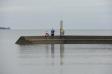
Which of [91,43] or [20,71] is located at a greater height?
[20,71]

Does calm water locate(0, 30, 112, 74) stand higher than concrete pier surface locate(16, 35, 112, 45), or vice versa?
calm water locate(0, 30, 112, 74)

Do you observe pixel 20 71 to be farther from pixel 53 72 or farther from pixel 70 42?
pixel 70 42

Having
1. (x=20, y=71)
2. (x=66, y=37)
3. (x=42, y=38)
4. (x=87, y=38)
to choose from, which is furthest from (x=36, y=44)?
(x=20, y=71)

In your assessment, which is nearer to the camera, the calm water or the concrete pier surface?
the calm water

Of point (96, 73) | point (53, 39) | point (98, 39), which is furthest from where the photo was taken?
point (98, 39)

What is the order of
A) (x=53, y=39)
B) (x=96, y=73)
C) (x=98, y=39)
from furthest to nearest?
(x=98, y=39) → (x=53, y=39) → (x=96, y=73)

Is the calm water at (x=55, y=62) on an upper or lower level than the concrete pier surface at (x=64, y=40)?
upper

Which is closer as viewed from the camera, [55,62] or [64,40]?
[55,62]

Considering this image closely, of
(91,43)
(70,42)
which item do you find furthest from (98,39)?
(70,42)

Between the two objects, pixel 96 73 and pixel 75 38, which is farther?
pixel 75 38

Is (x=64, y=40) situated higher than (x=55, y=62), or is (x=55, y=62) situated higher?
(x=55, y=62)

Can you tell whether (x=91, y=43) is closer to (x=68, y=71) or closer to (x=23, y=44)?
(x=23, y=44)

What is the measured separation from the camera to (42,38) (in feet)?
33.2

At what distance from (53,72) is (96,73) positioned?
0.56 m
